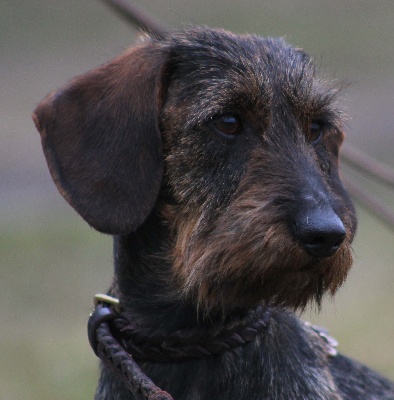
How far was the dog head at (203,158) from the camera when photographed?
181 inches

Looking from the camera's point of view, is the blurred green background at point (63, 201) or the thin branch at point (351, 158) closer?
the thin branch at point (351, 158)

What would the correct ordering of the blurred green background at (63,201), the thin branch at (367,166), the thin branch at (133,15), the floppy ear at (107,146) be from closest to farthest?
the floppy ear at (107,146)
the thin branch at (133,15)
the thin branch at (367,166)
the blurred green background at (63,201)

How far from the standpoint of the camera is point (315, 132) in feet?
16.8

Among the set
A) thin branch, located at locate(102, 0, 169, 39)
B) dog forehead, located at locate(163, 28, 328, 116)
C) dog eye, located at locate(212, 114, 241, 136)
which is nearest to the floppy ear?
dog forehead, located at locate(163, 28, 328, 116)

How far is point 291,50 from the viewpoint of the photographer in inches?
207

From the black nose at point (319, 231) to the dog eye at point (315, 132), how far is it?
2.29 feet

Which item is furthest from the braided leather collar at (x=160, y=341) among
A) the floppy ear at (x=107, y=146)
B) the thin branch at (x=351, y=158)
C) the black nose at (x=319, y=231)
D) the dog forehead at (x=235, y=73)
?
the thin branch at (x=351, y=158)

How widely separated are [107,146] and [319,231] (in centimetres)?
102

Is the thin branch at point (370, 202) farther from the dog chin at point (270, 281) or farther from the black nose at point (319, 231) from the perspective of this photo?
the black nose at point (319, 231)

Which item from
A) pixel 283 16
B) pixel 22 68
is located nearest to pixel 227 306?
pixel 22 68

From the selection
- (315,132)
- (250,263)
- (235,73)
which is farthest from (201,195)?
(315,132)

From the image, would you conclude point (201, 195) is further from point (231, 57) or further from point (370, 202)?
point (370, 202)

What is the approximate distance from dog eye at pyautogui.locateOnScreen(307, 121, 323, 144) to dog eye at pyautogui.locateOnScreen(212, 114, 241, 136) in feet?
1.34

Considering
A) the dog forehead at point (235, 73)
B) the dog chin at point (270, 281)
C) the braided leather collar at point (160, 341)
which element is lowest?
the braided leather collar at point (160, 341)
